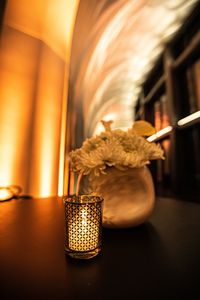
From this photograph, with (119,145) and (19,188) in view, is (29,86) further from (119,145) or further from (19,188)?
(119,145)

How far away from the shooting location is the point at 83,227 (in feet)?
1.01

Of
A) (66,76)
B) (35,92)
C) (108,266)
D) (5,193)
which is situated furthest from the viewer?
(66,76)

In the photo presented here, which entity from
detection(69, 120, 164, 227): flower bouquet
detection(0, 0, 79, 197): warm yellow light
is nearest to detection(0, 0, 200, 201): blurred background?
detection(0, 0, 79, 197): warm yellow light

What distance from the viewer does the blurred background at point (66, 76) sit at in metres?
Answer: 1.75

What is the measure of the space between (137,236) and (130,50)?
9.30 ft

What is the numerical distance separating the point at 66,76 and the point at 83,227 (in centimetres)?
215

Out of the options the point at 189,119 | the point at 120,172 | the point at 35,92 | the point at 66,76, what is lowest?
the point at 120,172

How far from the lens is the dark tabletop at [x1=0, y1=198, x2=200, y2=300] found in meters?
0.20

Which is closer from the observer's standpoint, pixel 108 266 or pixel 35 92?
pixel 108 266

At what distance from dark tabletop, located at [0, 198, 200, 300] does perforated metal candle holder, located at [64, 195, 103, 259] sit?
0.8 inches

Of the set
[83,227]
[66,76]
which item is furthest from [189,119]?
[83,227]

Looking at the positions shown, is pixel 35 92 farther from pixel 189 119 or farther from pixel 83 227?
pixel 83 227

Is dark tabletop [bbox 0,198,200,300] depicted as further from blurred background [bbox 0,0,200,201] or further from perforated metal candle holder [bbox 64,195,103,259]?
blurred background [bbox 0,0,200,201]

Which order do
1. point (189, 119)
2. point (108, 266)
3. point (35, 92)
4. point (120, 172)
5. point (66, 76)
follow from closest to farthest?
point (108, 266), point (120, 172), point (189, 119), point (35, 92), point (66, 76)
